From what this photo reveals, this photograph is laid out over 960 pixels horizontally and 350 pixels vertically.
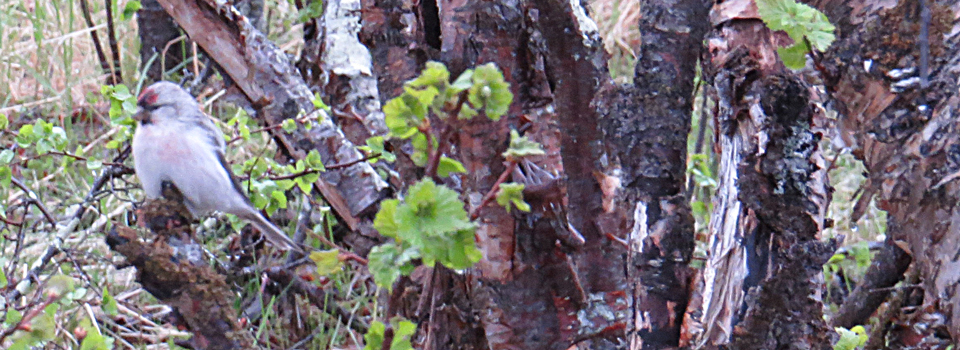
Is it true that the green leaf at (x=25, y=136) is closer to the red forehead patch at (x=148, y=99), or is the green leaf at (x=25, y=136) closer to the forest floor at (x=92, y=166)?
the forest floor at (x=92, y=166)

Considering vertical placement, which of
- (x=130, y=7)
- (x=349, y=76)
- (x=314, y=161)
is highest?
(x=130, y=7)

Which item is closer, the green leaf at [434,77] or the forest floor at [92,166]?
the green leaf at [434,77]

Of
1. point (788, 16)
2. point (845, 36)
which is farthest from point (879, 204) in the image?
point (788, 16)

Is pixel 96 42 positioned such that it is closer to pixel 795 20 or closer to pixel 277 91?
pixel 277 91

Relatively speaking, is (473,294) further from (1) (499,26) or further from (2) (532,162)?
(1) (499,26)

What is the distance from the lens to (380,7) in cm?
218

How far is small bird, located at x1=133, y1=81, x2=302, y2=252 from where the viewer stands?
3.07m

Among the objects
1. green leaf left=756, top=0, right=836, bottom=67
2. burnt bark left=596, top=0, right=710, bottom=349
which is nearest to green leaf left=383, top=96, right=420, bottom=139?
green leaf left=756, top=0, right=836, bottom=67

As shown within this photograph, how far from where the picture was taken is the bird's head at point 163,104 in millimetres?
3170

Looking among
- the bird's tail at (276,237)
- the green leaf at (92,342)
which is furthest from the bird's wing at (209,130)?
the green leaf at (92,342)

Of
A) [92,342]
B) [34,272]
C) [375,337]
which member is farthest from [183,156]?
[375,337]

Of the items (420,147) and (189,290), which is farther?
(189,290)

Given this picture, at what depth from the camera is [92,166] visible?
2.58 metres

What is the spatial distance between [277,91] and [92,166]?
61 cm
